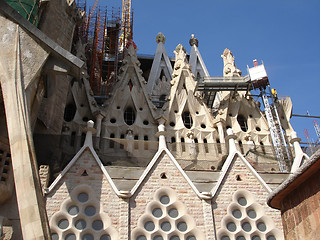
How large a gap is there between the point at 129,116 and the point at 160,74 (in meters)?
9.01

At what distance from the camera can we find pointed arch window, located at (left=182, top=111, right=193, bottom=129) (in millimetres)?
17594

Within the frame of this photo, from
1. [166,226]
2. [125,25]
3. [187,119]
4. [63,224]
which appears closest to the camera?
[63,224]

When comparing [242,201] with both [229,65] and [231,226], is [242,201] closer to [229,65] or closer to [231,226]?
[231,226]

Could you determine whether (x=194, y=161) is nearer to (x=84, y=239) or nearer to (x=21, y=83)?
(x=84, y=239)

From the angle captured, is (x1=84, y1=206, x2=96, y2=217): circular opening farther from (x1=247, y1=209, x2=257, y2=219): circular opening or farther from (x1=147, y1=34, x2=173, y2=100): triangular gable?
(x1=147, y1=34, x2=173, y2=100): triangular gable

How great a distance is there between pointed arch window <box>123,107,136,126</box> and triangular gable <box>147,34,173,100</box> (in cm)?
543

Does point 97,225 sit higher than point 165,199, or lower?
lower

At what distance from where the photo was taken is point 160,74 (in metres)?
26.2

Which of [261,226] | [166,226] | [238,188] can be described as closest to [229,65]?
[238,188]

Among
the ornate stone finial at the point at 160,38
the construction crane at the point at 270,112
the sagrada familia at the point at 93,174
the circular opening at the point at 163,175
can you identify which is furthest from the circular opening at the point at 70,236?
the ornate stone finial at the point at 160,38

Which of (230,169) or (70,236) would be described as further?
(230,169)

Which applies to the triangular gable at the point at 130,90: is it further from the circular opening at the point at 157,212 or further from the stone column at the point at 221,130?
the circular opening at the point at 157,212

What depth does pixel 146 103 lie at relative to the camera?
17.7 meters

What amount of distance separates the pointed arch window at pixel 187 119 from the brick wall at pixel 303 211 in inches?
A: 455
